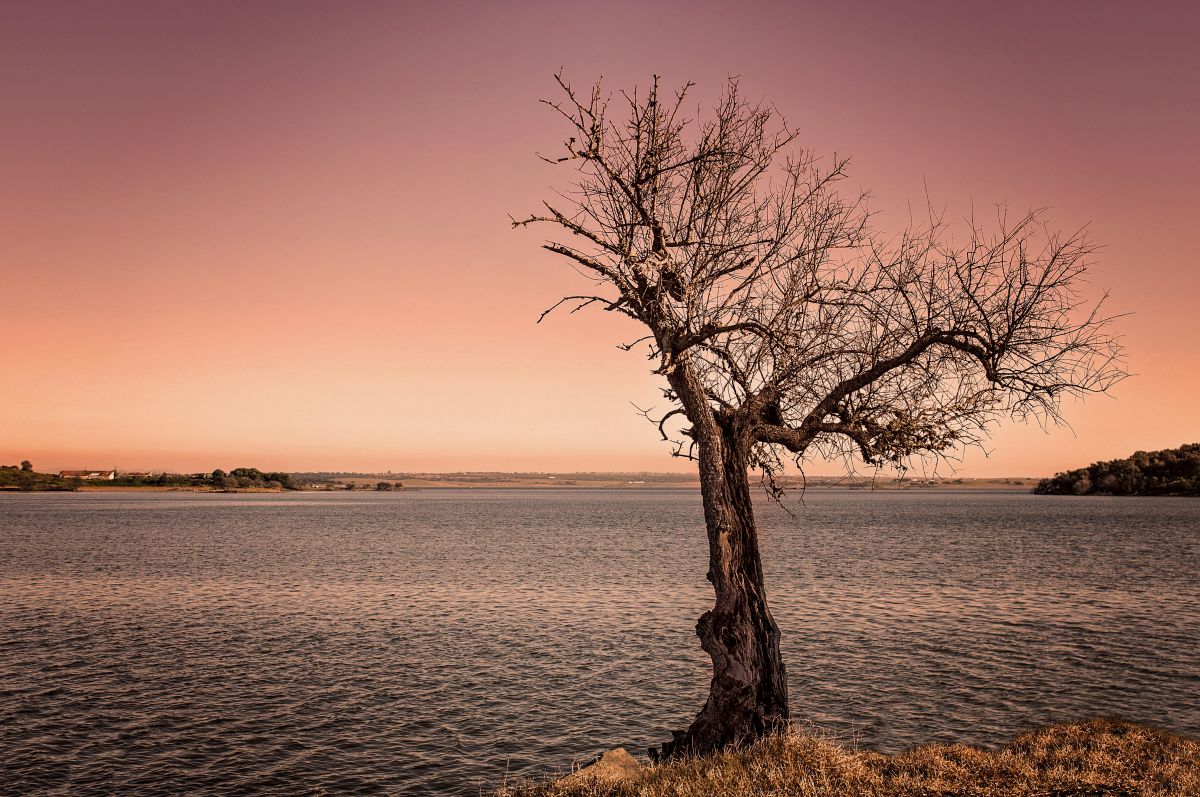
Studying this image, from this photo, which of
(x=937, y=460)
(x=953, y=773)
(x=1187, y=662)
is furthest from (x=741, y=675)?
(x=1187, y=662)

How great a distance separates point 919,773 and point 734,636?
3746mm

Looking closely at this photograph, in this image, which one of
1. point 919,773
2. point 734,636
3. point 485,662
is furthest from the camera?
point 485,662

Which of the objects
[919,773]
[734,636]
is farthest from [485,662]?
[919,773]

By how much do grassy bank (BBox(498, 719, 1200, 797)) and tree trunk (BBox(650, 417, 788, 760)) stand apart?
0.77 meters

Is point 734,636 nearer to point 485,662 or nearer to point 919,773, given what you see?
point 919,773

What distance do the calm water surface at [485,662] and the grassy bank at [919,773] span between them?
5.25 meters

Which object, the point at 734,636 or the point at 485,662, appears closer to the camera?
the point at 734,636

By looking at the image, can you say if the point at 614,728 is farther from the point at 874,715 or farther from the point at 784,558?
the point at 784,558

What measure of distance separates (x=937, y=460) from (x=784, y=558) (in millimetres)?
53814

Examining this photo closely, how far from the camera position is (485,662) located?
28.9m

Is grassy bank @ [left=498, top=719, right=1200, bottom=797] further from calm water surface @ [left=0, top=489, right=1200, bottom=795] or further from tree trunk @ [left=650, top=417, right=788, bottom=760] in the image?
calm water surface @ [left=0, top=489, right=1200, bottom=795]

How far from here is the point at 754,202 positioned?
1473cm

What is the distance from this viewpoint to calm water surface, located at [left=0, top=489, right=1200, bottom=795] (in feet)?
65.0

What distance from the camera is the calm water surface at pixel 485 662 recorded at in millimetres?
19812
